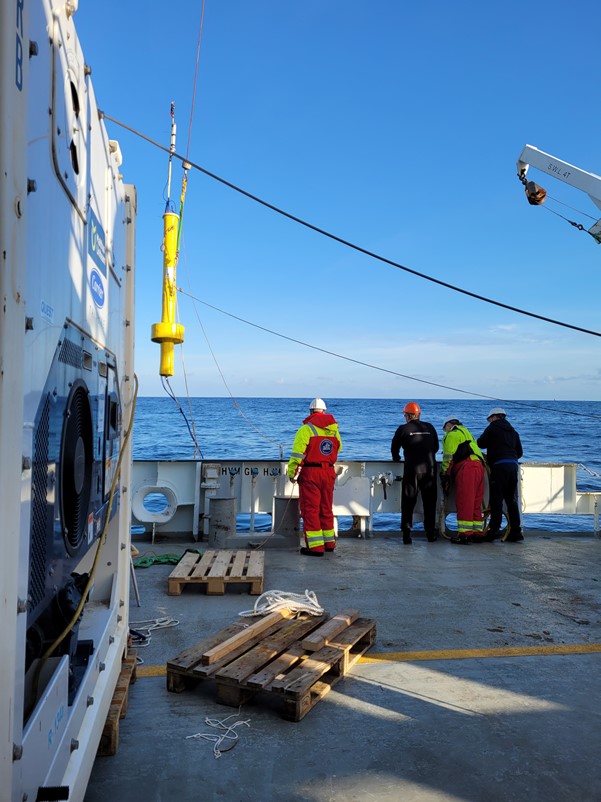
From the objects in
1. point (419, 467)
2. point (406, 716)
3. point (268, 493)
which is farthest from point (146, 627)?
point (419, 467)

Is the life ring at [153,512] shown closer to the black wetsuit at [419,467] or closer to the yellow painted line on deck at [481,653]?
the black wetsuit at [419,467]

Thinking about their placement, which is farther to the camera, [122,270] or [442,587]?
[442,587]

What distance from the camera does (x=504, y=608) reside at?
5.85 m

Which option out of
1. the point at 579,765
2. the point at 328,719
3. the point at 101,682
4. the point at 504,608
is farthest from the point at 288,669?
the point at 504,608

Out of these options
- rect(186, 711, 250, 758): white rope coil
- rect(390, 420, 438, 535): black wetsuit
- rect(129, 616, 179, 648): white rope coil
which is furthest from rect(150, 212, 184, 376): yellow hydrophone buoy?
rect(186, 711, 250, 758): white rope coil

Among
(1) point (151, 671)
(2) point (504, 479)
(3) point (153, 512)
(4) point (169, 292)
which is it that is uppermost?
(4) point (169, 292)

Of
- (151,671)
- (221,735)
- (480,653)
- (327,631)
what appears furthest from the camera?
(480,653)

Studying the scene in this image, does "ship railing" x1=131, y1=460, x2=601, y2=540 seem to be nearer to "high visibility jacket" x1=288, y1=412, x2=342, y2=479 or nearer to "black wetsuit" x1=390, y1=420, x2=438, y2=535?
Answer: "black wetsuit" x1=390, y1=420, x2=438, y2=535

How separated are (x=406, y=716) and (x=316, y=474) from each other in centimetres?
451

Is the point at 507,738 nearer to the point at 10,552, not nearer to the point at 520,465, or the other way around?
the point at 10,552

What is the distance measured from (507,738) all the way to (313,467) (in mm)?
4891

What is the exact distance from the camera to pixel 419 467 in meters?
8.93

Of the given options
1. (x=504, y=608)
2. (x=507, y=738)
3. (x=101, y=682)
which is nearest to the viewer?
(x=101, y=682)

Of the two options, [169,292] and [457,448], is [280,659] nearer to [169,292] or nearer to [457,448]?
[169,292]
